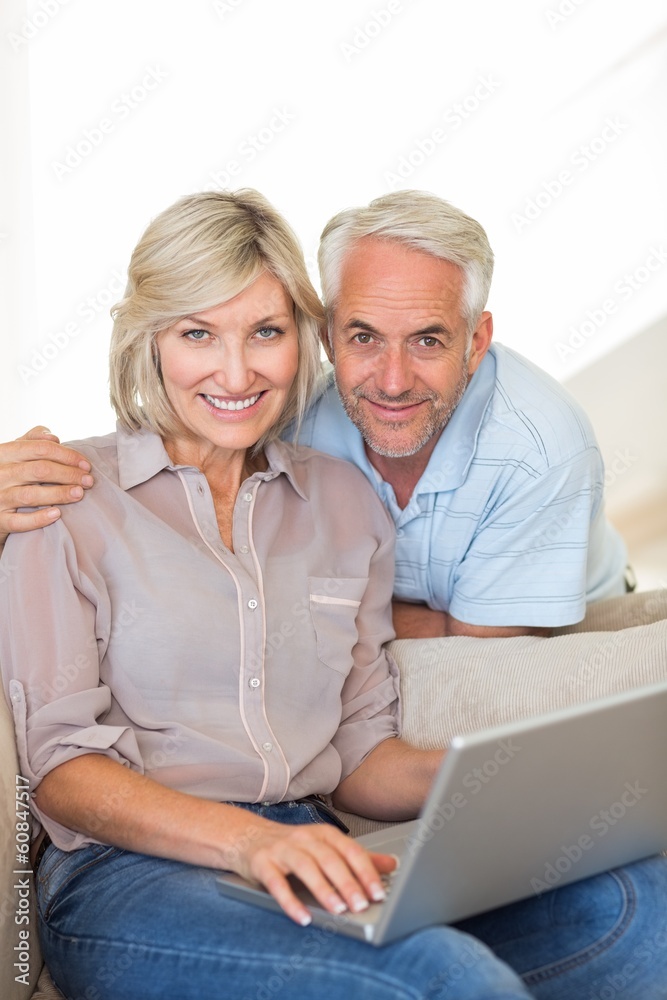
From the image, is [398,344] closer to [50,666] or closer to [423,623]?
[423,623]

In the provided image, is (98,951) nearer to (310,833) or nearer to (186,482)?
(310,833)

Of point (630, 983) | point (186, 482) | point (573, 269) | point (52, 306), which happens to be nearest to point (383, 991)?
point (630, 983)

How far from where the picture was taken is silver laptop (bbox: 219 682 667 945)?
3.04ft

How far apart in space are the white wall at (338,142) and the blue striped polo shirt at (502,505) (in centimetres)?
143

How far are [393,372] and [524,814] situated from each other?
85cm

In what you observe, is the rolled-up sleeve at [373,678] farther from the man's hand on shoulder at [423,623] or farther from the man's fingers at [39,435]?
the man's fingers at [39,435]

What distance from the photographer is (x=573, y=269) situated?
10.7ft

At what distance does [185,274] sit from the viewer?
1464 mm

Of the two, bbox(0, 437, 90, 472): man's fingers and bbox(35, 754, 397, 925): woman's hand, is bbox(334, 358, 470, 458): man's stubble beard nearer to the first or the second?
bbox(0, 437, 90, 472): man's fingers

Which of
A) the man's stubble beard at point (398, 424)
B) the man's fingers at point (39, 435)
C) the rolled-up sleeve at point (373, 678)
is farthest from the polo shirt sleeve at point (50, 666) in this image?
the man's stubble beard at point (398, 424)

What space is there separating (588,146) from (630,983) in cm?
256

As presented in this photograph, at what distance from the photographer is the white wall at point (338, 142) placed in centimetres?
294

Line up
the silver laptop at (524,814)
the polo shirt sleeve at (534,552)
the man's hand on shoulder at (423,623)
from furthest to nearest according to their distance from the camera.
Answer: the man's hand on shoulder at (423,623) → the polo shirt sleeve at (534,552) → the silver laptop at (524,814)

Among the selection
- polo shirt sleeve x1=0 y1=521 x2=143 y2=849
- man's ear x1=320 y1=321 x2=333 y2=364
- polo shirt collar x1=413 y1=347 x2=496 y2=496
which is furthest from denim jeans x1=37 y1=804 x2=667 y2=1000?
man's ear x1=320 y1=321 x2=333 y2=364
